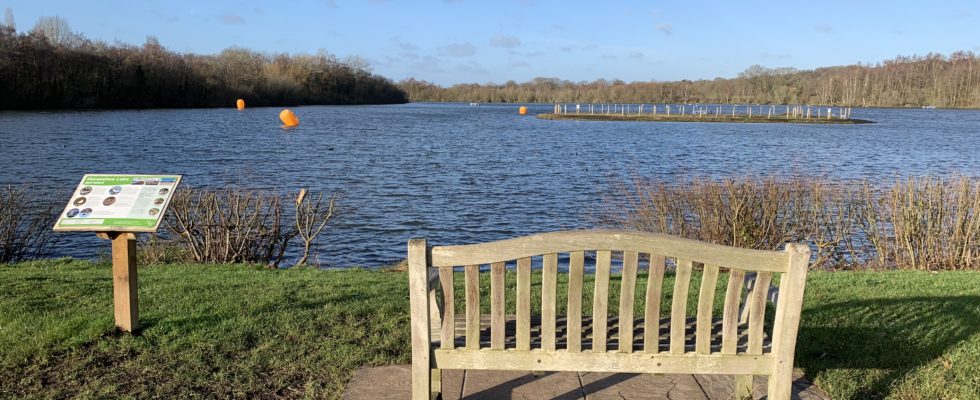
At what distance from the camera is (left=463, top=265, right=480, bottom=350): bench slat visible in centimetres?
349

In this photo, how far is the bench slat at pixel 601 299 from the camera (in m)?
3.39

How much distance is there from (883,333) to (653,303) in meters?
3.21

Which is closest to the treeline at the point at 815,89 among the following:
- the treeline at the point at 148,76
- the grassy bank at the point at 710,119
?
the treeline at the point at 148,76

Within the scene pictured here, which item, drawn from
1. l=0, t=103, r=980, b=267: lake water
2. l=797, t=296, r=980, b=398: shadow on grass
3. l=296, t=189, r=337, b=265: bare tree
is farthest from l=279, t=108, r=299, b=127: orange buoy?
l=797, t=296, r=980, b=398: shadow on grass

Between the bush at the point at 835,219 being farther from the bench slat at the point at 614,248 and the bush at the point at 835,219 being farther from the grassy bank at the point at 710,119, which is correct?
the grassy bank at the point at 710,119

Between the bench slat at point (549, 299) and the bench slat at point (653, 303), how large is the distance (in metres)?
0.46

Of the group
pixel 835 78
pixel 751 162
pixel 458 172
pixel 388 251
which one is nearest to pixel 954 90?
pixel 835 78

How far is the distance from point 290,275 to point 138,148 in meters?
30.2

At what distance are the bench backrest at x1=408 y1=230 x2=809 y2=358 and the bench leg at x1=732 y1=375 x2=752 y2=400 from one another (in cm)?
54

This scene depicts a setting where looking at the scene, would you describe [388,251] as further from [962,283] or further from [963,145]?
[963,145]

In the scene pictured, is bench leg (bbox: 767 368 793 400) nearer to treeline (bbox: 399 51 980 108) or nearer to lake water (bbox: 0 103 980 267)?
lake water (bbox: 0 103 980 267)

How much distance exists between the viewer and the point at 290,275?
8.96 metres

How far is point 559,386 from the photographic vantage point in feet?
14.4

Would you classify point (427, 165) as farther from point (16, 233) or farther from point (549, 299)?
point (549, 299)
